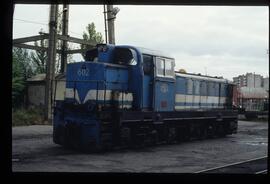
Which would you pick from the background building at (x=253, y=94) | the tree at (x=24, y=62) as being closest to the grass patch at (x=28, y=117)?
the tree at (x=24, y=62)

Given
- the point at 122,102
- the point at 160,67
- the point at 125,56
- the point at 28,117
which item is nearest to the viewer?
the point at 122,102

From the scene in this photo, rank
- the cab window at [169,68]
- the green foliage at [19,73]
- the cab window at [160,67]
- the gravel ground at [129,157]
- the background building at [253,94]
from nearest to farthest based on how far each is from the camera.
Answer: the gravel ground at [129,157] < the cab window at [160,67] < the cab window at [169,68] < the green foliage at [19,73] < the background building at [253,94]

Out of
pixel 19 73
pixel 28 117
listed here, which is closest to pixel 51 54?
pixel 28 117

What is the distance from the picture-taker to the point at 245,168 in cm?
1018

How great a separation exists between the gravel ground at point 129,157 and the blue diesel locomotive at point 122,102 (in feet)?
1.57

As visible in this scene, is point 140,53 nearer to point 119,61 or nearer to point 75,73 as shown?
point 119,61

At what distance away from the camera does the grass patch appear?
751 inches

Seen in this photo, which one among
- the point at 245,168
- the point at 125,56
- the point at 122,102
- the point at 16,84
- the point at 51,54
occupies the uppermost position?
the point at 51,54

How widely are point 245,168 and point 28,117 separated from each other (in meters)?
12.6

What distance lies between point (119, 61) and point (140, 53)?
801 mm

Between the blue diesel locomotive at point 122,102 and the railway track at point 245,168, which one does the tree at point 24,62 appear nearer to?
the blue diesel locomotive at point 122,102

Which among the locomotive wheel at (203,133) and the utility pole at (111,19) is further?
the utility pole at (111,19)

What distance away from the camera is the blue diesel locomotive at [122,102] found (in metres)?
12.0

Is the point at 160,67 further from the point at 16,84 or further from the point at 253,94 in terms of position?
the point at 253,94
